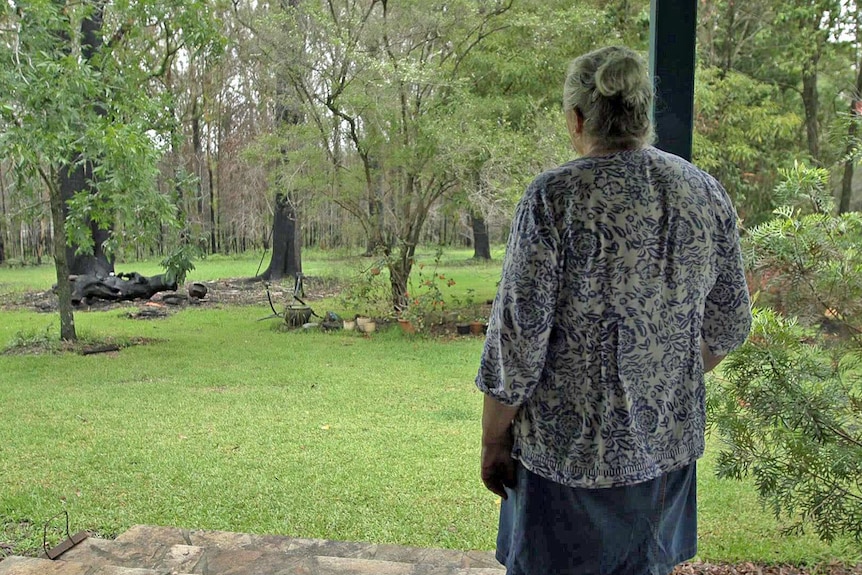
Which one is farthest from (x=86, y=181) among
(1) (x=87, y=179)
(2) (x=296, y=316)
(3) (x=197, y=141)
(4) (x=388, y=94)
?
(3) (x=197, y=141)

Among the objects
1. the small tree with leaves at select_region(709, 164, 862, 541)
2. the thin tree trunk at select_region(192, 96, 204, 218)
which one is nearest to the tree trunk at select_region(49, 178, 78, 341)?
the thin tree trunk at select_region(192, 96, 204, 218)

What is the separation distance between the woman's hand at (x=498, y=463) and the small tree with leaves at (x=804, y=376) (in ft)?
2.32

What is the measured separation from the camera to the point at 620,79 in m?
0.95

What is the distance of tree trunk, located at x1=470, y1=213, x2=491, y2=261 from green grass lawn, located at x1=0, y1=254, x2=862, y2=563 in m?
1.91

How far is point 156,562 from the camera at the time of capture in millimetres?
1708

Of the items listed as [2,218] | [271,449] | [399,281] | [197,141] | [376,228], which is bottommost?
[271,449]

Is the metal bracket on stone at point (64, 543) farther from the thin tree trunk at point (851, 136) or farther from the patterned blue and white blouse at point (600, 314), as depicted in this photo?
the thin tree trunk at point (851, 136)

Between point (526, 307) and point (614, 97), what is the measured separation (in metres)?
0.31

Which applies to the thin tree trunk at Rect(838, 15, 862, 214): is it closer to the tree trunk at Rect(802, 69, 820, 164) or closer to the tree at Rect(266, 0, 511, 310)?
the tree trunk at Rect(802, 69, 820, 164)

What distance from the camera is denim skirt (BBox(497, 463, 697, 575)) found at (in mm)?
976

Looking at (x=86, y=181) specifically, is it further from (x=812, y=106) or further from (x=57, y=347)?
(x=812, y=106)

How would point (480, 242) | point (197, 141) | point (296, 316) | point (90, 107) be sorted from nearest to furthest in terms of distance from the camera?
point (90, 107) < point (296, 316) < point (480, 242) < point (197, 141)

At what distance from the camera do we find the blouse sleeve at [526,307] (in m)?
0.90

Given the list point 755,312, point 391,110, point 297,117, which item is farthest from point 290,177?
point 755,312
